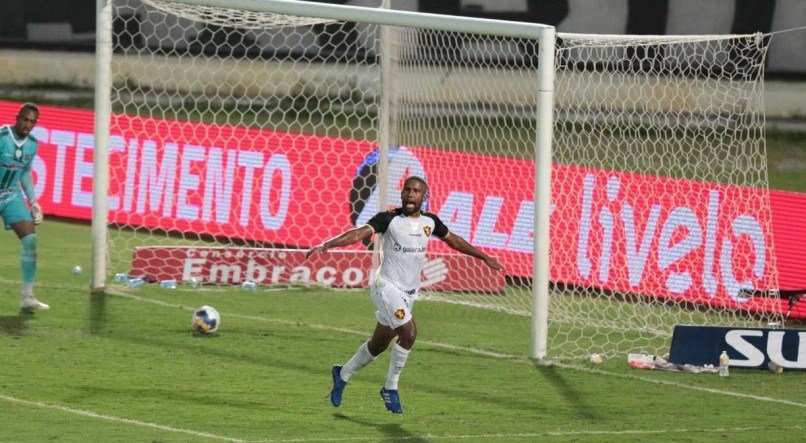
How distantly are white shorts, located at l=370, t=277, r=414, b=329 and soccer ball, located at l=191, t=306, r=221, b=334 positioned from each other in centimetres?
307

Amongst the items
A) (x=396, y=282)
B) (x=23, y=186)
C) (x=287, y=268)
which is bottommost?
(x=287, y=268)

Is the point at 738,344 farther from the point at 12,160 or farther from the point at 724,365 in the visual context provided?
the point at 12,160

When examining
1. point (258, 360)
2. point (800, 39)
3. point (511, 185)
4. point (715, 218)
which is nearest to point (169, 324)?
point (258, 360)

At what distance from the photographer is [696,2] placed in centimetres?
2594

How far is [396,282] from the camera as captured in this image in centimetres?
926

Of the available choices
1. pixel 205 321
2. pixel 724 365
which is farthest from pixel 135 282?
pixel 724 365

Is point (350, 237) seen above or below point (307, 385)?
above

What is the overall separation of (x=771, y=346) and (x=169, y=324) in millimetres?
5035

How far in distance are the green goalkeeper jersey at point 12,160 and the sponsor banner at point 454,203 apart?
12.4 ft

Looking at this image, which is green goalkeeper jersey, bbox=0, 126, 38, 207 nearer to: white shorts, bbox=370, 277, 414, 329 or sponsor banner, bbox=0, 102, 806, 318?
sponsor banner, bbox=0, 102, 806, 318

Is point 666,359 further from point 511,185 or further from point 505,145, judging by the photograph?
point 505,145

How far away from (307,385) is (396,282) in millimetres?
1385

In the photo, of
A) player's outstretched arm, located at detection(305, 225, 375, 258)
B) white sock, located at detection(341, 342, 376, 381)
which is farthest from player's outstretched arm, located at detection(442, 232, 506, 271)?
white sock, located at detection(341, 342, 376, 381)

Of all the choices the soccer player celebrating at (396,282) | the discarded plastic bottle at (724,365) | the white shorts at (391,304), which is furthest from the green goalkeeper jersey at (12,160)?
the discarded plastic bottle at (724,365)
